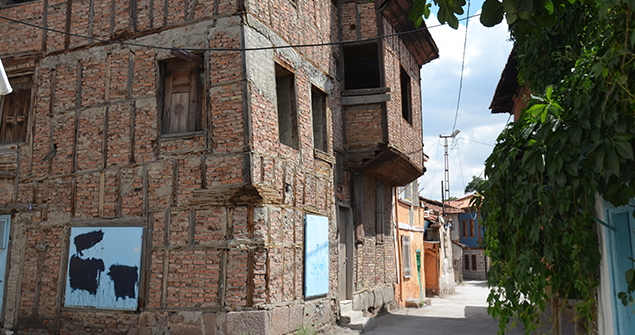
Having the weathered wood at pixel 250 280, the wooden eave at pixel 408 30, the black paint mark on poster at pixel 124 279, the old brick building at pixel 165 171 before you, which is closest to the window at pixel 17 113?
the old brick building at pixel 165 171

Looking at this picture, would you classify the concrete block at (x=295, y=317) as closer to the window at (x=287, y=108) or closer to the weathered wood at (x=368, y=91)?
the window at (x=287, y=108)

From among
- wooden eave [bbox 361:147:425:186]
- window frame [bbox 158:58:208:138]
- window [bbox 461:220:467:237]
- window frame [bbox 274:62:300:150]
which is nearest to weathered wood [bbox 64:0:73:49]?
window frame [bbox 158:58:208:138]

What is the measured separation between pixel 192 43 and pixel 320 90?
11.4 ft

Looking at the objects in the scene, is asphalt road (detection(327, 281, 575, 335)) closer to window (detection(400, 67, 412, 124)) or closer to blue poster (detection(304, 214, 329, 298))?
blue poster (detection(304, 214, 329, 298))

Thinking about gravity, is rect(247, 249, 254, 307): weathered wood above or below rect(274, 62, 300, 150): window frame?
below

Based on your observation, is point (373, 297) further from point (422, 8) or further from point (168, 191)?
point (422, 8)

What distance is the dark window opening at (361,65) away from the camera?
13763mm

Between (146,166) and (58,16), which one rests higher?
(58,16)

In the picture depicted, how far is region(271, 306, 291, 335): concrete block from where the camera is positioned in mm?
8375

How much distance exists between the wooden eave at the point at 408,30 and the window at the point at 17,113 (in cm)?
870

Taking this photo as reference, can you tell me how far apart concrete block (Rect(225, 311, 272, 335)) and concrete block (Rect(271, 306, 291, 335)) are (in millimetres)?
281

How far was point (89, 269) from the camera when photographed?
9.03m

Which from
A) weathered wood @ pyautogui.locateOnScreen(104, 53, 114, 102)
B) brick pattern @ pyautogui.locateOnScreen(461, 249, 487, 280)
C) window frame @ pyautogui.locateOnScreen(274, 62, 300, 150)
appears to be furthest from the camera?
brick pattern @ pyautogui.locateOnScreen(461, 249, 487, 280)

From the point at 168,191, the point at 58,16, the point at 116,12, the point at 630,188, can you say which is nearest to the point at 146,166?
the point at 168,191
